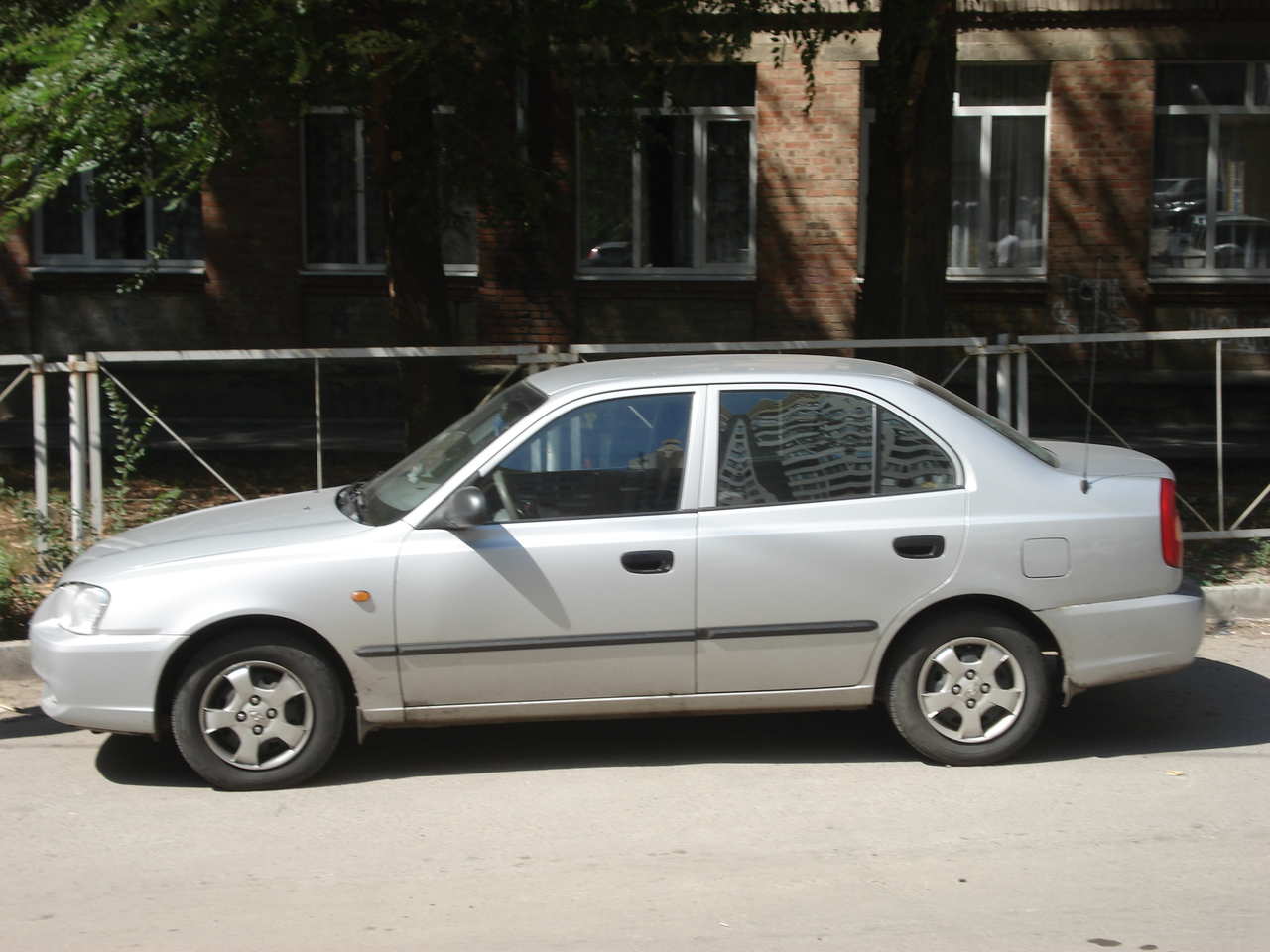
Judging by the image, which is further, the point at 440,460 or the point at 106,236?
the point at 106,236

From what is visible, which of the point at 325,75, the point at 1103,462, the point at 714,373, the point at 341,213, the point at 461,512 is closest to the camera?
the point at 461,512

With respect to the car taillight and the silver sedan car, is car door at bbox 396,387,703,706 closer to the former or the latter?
the silver sedan car

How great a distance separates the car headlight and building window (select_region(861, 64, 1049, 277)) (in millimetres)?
12472

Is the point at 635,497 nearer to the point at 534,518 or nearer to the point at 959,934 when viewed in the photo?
the point at 534,518

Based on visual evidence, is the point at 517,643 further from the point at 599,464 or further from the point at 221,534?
the point at 221,534

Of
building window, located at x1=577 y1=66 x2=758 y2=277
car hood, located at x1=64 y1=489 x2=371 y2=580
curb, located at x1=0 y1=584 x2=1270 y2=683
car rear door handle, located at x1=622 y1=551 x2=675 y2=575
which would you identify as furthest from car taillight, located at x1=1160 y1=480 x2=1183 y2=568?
building window, located at x1=577 y1=66 x2=758 y2=277

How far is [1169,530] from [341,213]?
12868mm

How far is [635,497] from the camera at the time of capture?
579 centimetres

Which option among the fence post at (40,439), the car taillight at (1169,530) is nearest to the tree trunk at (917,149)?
the car taillight at (1169,530)

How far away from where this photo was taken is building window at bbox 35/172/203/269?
17031 millimetres

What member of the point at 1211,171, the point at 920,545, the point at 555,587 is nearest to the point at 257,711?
the point at 555,587

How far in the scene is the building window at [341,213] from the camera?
1694cm

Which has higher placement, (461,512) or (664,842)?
(461,512)

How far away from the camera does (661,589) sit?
5.68 m
